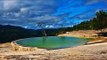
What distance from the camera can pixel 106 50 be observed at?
92.1 ft

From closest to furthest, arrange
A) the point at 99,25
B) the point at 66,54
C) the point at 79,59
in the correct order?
the point at 79,59 → the point at 66,54 → the point at 99,25

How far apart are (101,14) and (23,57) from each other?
71327 mm

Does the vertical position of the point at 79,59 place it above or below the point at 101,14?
below

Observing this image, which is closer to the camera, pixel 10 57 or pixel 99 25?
pixel 10 57

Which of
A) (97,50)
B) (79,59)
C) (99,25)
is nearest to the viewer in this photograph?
(79,59)

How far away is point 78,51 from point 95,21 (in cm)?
6675

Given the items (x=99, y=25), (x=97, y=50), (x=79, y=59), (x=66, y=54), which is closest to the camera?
(x=79, y=59)

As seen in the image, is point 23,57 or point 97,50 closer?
point 23,57

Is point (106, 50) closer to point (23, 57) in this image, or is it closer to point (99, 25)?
point (23, 57)

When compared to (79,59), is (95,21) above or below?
above

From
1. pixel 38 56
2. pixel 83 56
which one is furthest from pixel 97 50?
pixel 38 56

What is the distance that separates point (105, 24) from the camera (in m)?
91.0

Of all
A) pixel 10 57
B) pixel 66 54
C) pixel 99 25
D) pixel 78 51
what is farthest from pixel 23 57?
pixel 99 25

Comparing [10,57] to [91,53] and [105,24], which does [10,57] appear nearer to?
[91,53]
